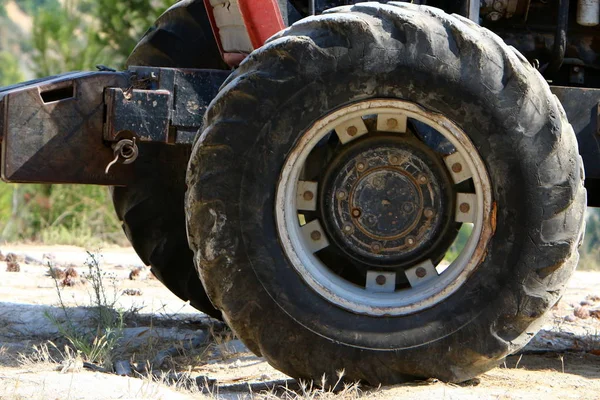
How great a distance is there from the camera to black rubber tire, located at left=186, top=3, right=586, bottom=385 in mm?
4156

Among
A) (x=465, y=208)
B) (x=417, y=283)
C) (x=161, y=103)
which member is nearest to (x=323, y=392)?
(x=417, y=283)

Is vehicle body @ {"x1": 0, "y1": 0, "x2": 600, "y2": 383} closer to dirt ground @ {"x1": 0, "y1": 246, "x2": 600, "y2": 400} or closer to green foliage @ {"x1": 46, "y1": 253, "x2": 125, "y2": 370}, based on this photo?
dirt ground @ {"x1": 0, "y1": 246, "x2": 600, "y2": 400}

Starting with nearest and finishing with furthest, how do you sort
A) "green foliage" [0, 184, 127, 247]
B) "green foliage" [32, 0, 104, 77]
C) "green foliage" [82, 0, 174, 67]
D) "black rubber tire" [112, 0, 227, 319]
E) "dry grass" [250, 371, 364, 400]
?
"dry grass" [250, 371, 364, 400] < "black rubber tire" [112, 0, 227, 319] < "green foliage" [0, 184, 127, 247] < "green foliage" [32, 0, 104, 77] < "green foliage" [82, 0, 174, 67]

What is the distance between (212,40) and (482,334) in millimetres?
2759

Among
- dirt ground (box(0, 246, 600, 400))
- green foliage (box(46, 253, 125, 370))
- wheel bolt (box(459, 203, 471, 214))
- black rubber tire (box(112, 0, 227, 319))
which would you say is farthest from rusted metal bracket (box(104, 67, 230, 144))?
wheel bolt (box(459, 203, 471, 214))

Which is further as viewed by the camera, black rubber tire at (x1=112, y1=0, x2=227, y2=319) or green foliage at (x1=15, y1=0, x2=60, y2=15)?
green foliage at (x1=15, y1=0, x2=60, y2=15)

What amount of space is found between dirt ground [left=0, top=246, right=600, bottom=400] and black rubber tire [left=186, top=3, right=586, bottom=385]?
20cm

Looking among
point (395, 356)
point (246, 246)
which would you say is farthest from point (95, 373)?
point (395, 356)

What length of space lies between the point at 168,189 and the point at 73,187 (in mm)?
8393

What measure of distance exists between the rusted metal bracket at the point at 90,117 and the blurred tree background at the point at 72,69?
650cm

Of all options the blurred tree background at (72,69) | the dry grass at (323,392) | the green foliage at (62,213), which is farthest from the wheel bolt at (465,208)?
the green foliage at (62,213)

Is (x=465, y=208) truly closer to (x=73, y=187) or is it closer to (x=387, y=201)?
(x=387, y=201)

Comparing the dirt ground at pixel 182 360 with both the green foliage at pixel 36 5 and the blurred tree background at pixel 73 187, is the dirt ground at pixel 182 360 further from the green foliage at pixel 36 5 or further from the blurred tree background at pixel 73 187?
the green foliage at pixel 36 5

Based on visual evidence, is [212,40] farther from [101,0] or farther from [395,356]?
[101,0]
